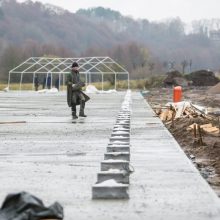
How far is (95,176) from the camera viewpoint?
23.8 ft

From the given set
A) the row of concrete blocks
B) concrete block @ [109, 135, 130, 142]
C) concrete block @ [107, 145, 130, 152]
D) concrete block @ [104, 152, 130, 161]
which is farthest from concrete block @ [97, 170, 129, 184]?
concrete block @ [109, 135, 130, 142]

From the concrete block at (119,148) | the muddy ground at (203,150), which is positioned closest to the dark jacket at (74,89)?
the muddy ground at (203,150)

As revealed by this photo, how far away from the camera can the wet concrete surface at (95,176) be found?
17.9 feet

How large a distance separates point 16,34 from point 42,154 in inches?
6474

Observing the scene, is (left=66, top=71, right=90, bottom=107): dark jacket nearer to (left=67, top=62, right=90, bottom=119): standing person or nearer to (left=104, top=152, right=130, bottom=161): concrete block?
(left=67, top=62, right=90, bottom=119): standing person

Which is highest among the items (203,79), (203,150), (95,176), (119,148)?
(119,148)

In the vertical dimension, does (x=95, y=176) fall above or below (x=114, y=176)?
below

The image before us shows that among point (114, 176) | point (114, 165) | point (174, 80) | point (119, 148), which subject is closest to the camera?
point (114, 176)

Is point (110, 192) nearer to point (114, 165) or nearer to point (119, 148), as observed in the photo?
point (114, 165)

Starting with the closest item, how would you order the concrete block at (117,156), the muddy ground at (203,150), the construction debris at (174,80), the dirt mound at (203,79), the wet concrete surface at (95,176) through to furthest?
the wet concrete surface at (95,176) < the concrete block at (117,156) < the muddy ground at (203,150) < the construction debris at (174,80) < the dirt mound at (203,79)

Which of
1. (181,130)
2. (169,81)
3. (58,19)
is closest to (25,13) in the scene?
(58,19)

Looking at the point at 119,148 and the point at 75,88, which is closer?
the point at 119,148

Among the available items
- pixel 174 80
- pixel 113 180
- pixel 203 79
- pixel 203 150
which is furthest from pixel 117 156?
pixel 203 79

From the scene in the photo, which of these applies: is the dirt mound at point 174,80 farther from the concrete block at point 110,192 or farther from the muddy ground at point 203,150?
the concrete block at point 110,192
